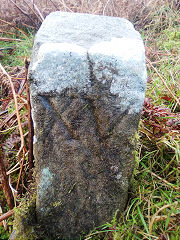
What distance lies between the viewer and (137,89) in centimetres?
104

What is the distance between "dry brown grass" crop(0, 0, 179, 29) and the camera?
3496 mm

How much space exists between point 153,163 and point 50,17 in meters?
1.17

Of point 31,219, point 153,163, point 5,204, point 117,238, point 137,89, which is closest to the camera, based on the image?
point 137,89

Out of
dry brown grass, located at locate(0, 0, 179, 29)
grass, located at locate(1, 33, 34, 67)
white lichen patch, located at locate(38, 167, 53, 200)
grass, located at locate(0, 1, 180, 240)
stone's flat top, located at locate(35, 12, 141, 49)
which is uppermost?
stone's flat top, located at locate(35, 12, 141, 49)

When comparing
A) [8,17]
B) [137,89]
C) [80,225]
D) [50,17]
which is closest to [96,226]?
[80,225]

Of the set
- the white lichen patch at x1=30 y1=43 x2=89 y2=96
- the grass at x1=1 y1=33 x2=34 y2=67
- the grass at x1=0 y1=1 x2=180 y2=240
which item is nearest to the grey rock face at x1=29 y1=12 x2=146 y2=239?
the white lichen patch at x1=30 y1=43 x2=89 y2=96

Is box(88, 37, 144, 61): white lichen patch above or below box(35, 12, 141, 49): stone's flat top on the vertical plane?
below

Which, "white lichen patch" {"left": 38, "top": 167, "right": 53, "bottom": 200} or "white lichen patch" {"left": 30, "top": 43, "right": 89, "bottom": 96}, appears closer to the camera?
"white lichen patch" {"left": 30, "top": 43, "right": 89, "bottom": 96}

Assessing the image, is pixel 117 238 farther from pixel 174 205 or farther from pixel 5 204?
pixel 5 204

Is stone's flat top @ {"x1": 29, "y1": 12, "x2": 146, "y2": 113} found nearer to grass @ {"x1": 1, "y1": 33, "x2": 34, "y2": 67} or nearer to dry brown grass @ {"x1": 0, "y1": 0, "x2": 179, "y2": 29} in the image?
grass @ {"x1": 1, "y1": 33, "x2": 34, "y2": 67}

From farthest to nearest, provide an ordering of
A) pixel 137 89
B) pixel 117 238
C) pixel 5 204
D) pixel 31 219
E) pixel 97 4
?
pixel 97 4 → pixel 5 204 → pixel 31 219 → pixel 117 238 → pixel 137 89

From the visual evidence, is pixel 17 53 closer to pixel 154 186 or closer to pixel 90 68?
pixel 90 68

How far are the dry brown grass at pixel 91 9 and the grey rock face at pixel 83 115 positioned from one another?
2.43m

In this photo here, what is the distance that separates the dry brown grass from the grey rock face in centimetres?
243
